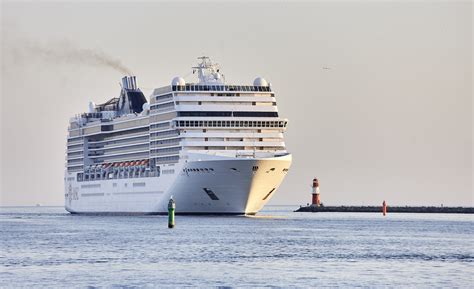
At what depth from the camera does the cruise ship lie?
371 feet

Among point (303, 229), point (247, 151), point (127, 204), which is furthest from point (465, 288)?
point (127, 204)

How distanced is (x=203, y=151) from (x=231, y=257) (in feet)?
165

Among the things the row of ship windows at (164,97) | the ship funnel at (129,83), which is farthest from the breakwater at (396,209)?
the row of ship windows at (164,97)

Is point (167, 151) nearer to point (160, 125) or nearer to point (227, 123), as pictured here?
point (160, 125)

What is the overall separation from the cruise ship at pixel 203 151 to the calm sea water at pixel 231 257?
1542 cm

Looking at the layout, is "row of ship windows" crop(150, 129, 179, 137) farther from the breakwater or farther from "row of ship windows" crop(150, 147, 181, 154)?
the breakwater

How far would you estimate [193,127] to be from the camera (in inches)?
4651

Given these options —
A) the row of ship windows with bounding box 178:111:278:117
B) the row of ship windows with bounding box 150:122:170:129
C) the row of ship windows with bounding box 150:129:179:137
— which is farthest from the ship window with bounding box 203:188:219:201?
the row of ship windows with bounding box 150:122:170:129

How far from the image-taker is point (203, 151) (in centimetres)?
11575

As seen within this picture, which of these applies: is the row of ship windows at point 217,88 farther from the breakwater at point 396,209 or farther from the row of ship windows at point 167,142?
the breakwater at point 396,209

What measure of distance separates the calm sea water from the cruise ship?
1542 cm

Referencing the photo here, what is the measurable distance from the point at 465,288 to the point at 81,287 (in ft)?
50.1

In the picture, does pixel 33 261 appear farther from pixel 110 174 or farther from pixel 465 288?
pixel 110 174

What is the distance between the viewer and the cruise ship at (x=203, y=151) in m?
113
